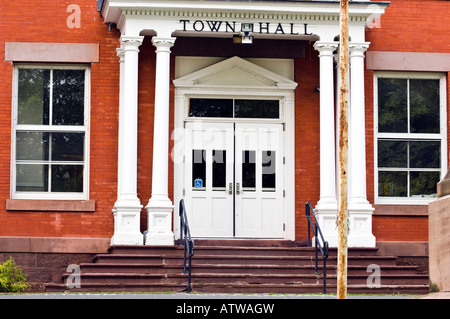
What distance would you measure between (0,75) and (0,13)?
1.18 metres

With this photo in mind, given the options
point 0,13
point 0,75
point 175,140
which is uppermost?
point 0,13

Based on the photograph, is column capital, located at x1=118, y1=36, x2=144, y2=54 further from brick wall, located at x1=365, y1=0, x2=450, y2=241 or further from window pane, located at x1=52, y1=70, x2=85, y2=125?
brick wall, located at x1=365, y1=0, x2=450, y2=241

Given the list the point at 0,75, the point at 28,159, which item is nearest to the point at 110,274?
the point at 28,159

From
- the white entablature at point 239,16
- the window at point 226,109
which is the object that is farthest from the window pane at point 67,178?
the white entablature at point 239,16

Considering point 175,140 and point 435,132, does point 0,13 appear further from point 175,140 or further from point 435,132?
point 435,132

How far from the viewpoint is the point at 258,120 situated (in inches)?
669

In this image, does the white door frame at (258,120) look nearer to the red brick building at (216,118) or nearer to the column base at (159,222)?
the red brick building at (216,118)

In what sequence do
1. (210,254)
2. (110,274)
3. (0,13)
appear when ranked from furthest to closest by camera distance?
(0,13)
(210,254)
(110,274)

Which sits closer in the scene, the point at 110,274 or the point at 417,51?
the point at 110,274

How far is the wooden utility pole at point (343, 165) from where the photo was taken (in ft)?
32.9

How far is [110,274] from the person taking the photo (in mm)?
14266

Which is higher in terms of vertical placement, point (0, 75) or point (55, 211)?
point (0, 75)

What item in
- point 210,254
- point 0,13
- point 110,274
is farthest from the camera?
point 0,13

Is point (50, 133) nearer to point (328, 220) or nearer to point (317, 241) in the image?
point (328, 220)
